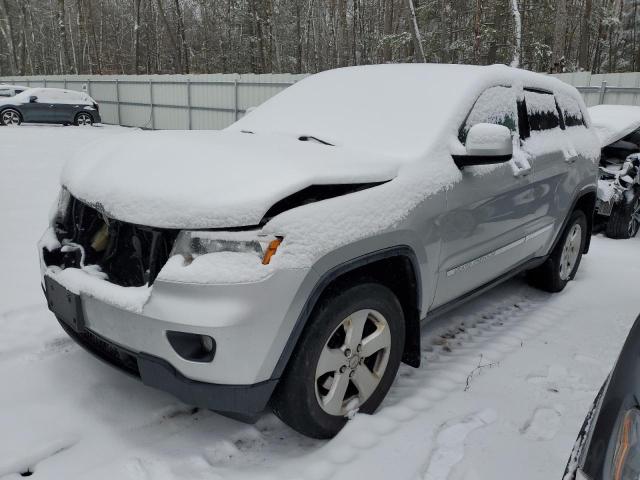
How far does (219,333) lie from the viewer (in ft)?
6.34

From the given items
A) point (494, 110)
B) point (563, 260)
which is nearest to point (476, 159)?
point (494, 110)

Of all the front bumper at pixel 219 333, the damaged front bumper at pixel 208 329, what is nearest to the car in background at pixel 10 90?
the damaged front bumper at pixel 208 329

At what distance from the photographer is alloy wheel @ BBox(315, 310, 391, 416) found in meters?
2.33

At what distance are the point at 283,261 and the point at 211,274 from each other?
10.6 inches

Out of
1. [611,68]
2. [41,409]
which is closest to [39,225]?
[41,409]

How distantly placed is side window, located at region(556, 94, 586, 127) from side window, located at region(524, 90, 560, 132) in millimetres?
149

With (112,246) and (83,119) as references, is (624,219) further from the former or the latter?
(83,119)

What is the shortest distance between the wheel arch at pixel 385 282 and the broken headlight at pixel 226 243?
0.82 feet

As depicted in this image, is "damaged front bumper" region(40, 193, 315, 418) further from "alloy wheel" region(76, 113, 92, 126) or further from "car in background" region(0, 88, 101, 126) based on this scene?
"alloy wheel" region(76, 113, 92, 126)

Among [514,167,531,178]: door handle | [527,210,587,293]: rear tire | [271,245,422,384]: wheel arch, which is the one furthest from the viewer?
[527,210,587,293]: rear tire

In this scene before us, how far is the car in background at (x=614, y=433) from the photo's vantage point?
3.90ft

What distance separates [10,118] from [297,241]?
2094 cm

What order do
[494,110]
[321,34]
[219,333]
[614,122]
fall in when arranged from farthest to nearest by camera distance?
[321,34] < [614,122] < [494,110] < [219,333]

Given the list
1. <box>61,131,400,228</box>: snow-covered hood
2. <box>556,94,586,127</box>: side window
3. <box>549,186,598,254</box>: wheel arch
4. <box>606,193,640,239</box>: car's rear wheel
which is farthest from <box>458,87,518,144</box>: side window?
<box>606,193,640,239</box>: car's rear wheel
